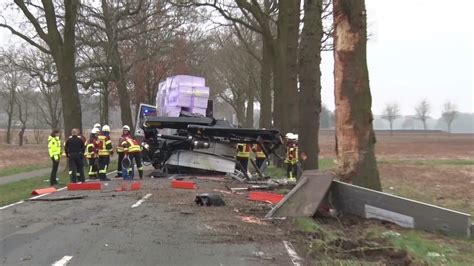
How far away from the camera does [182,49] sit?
40.6m

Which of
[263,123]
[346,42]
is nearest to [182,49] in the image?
[263,123]

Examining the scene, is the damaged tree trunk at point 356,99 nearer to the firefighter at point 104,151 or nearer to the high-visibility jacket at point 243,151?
the high-visibility jacket at point 243,151

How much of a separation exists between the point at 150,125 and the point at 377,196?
11.7 meters

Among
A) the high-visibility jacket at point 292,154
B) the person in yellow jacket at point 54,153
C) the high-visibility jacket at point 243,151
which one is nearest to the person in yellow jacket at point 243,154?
the high-visibility jacket at point 243,151

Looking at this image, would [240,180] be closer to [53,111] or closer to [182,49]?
[182,49]

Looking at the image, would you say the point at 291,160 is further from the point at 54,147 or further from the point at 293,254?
the point at 293,254

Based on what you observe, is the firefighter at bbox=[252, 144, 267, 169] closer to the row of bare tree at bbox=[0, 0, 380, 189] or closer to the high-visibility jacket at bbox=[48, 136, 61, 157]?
the row of bare tree at bbox=[0, 0, 380, 189]

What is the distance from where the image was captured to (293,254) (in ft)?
24.1

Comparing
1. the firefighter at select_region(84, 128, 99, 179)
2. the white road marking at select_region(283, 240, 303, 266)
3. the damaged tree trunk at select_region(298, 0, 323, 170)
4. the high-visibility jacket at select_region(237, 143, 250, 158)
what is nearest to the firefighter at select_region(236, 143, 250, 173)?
the high-visibility jacket at select_region(237, 143, 250, 158)

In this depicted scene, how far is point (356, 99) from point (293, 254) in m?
4.09

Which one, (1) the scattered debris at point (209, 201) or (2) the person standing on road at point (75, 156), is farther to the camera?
(2) the person standing on road at point (75, 156)

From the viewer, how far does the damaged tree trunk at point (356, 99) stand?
1052 cm

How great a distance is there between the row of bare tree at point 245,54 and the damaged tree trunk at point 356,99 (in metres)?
0.02

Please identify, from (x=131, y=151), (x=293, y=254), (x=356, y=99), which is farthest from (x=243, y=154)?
(x=293, y=254)
